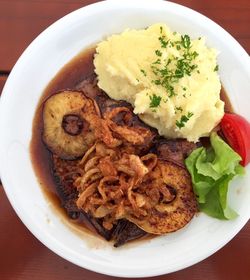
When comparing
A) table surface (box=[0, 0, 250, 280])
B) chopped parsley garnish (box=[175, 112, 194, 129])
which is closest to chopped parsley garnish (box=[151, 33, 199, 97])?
chopped parsley garnish (box=[175, 112, 194, 129])

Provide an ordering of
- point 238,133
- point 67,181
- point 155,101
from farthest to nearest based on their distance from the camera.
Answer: point 67,181 → point 238,133 → point 155,101

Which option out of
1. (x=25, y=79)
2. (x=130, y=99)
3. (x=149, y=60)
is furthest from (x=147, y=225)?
(x=25, y=79)

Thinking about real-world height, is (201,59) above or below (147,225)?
above

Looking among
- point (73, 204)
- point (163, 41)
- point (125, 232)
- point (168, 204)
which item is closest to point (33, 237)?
point (73, 204)

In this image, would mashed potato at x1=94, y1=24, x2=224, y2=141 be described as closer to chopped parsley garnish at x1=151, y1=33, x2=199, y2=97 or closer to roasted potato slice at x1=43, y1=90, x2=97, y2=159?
chopped parsley garnish at x1=151, y1=33, x2=199, y2=97

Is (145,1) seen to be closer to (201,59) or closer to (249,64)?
(201,59)

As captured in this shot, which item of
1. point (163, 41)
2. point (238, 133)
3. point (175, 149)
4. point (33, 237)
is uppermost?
point (163, 41)

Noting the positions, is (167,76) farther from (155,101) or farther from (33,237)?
(33,237)
